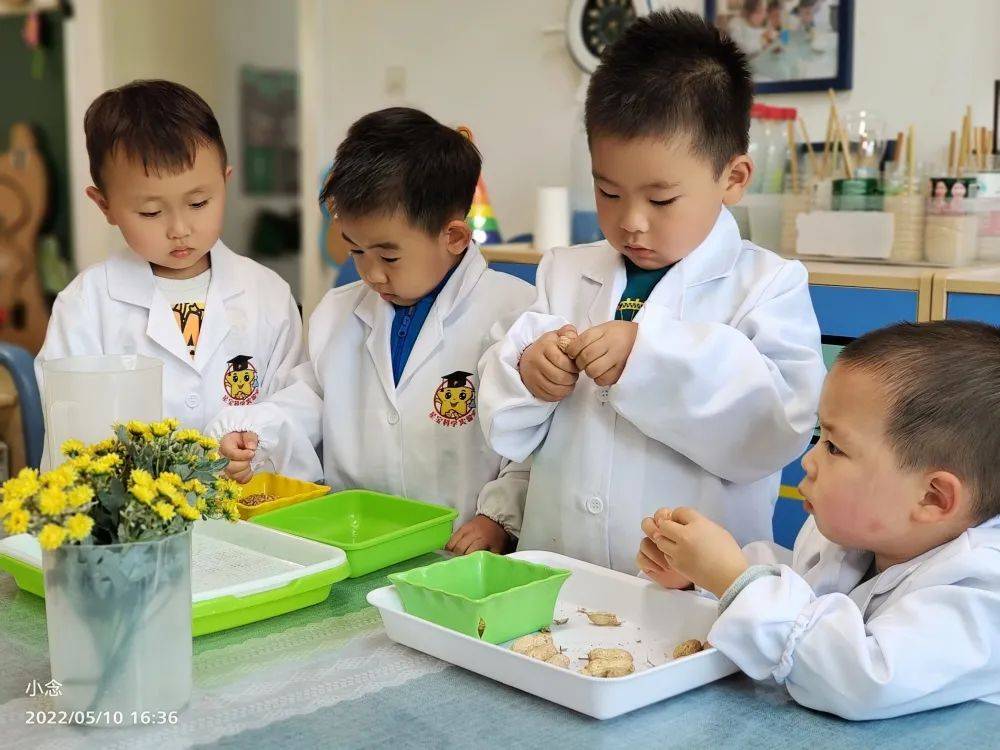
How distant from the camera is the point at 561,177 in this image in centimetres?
345

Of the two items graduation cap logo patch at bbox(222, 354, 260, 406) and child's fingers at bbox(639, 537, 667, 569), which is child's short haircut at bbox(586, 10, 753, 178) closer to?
child's fingers at bbox(639, 537, 667, 569)

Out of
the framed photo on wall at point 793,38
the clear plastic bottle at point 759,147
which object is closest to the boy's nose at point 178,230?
the clear plastic bottle at point 759,147

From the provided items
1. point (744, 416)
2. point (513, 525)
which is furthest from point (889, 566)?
point (513, 525)

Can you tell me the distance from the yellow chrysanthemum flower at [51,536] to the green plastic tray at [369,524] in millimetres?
428

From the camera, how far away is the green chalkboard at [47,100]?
495 centimetres

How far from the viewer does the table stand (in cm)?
86

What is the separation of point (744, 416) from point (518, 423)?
278 mm

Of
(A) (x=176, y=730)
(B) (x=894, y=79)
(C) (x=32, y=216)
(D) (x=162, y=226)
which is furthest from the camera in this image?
(C) (x=32, y=216)

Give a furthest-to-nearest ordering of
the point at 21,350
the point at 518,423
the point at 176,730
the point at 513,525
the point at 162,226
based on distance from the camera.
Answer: the point at 21,350, the point at 162,226, the point at 513,525, the point at 518,423, the point at 176,730

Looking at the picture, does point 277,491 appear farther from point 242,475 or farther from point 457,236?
point 457,236

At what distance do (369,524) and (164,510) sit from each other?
610 mm

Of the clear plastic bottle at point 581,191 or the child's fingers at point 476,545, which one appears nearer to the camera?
the child's fingers at point 476,545

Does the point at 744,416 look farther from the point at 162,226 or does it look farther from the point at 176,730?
the point at 162,226

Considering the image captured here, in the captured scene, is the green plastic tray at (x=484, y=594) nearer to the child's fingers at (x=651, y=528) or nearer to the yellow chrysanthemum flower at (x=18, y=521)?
the child's fingers at (x=651, y=528)
